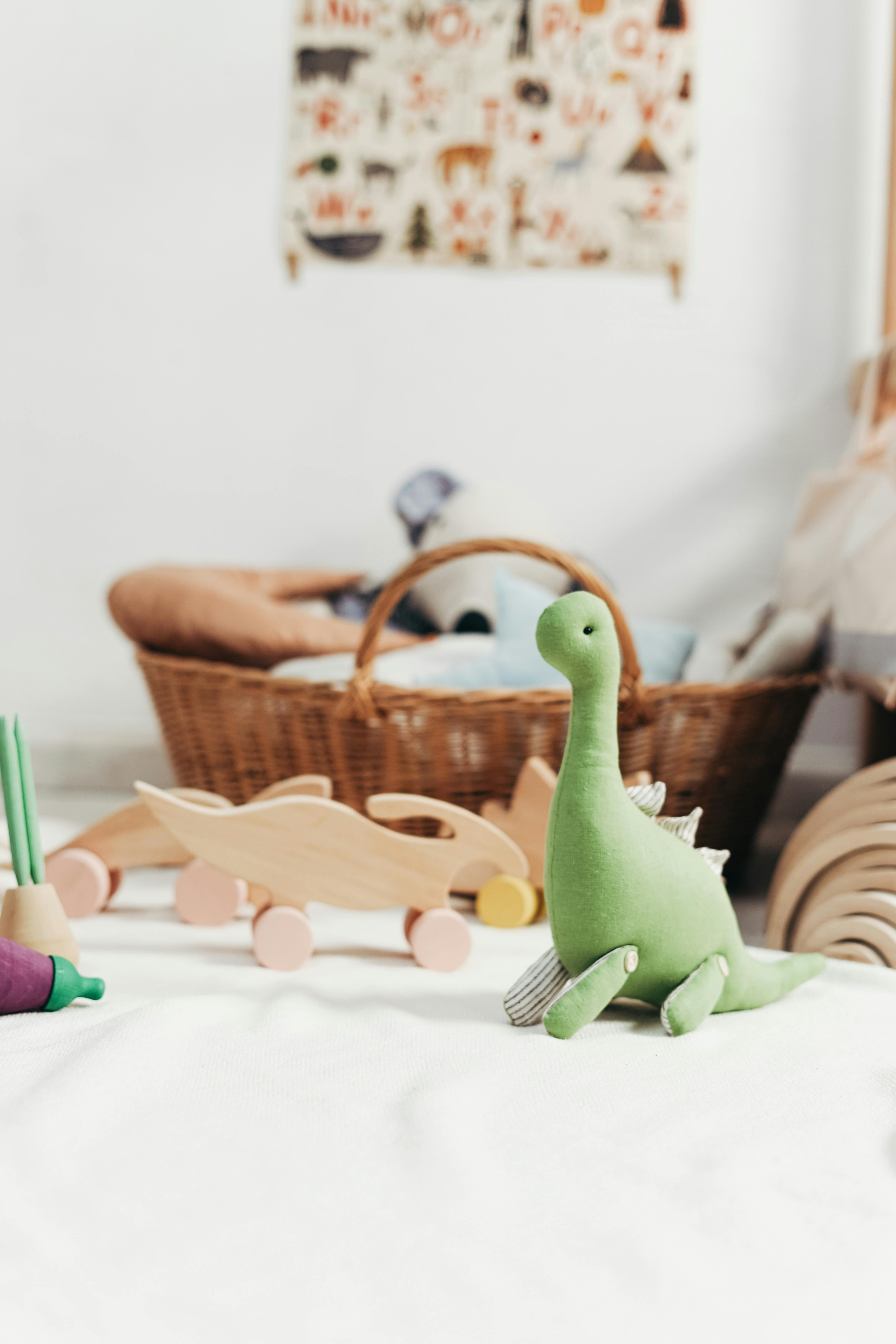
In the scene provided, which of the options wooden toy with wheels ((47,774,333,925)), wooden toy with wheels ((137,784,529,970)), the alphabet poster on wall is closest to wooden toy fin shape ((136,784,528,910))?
wooden toy with wheels ((137,784,529,970))

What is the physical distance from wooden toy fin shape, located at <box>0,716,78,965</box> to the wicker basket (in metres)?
0.31

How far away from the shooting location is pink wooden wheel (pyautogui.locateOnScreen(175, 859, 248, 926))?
0.80 metres

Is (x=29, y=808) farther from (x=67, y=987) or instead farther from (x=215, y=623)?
(x=215, y=623)

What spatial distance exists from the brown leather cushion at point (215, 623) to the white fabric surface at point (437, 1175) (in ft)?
1.78

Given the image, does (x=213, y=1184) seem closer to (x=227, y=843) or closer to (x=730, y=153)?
(x=227, y=843)

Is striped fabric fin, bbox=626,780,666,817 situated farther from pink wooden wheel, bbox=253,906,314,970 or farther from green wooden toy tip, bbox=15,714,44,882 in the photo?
green wooden toy tip, bbox=15,714,44,882

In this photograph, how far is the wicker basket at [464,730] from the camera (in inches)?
35.2

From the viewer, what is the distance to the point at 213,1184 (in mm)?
415

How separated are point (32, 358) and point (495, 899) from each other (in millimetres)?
1340


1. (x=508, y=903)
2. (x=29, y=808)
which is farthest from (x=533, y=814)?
(x=29, y=808)

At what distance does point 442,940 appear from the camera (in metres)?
0.70

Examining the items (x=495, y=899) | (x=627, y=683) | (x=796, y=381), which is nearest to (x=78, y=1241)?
(x=495, y=899)

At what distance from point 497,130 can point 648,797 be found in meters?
1.35

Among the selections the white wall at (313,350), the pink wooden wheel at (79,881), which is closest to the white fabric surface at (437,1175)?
the pink wooden wheel at (79,881)
